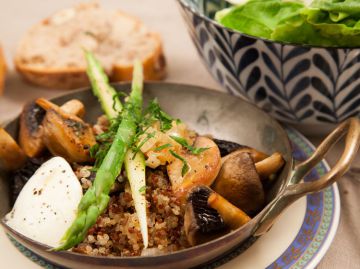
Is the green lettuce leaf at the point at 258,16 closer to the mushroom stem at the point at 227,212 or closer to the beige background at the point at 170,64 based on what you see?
the beige background at the point at 170,64

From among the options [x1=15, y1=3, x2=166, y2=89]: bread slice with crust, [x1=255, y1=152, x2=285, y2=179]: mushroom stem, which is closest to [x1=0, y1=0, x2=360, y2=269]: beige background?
[x1=15, y1=3, x2=166, y2=89]: bread slice with crust

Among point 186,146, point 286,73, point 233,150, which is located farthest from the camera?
point 286,73

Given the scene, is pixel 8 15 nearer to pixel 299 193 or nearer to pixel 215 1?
pixel 215 1

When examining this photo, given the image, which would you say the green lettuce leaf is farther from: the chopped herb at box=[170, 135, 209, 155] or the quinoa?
the quinoa

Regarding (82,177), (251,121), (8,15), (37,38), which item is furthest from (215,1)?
(8,15)

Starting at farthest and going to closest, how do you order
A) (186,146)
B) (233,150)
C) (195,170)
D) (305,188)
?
(233,150)
(186,146)
(195,170)
(305,188)

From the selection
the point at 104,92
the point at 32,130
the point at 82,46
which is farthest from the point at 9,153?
the point at 82,46

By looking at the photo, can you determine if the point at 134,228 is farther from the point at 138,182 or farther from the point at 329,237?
the point at 329,237
